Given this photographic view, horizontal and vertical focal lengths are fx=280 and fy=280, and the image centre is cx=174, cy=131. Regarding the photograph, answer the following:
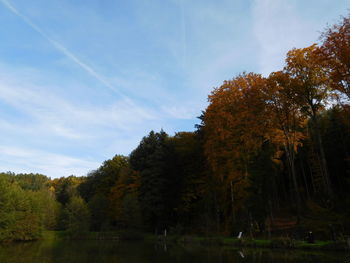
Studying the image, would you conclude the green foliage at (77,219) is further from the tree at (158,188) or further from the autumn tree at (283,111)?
the autumn tree at (283,111)

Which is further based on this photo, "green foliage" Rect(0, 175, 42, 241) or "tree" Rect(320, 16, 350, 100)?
"green foliage" Rect(0, 175, 42, 241)

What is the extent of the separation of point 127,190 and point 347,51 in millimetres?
36070

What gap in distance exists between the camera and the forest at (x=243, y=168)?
1964 cm

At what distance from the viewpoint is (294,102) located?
22.4 meters

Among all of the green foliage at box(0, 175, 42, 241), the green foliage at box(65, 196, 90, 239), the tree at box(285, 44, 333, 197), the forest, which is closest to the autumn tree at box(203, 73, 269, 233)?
the forest

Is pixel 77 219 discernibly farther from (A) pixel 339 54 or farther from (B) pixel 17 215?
(A) pixel 339 54

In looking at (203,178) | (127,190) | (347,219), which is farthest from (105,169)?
(347,219)

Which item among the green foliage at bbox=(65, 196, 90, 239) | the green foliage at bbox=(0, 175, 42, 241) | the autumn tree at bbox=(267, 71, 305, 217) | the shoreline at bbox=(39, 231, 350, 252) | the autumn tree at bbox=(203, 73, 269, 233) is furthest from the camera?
the green foliage at bbox=(65, 196, 90, 239)

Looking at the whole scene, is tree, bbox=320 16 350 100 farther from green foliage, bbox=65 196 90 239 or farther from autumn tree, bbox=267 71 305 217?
green foliage, bbox=65 196 90 239

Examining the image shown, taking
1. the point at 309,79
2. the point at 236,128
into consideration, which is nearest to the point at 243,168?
the point at 236,128

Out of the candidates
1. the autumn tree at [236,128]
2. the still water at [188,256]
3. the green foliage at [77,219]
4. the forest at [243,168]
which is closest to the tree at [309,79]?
the forest at [243,168]

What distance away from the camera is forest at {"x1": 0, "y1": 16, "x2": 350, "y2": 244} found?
19641 millimetres

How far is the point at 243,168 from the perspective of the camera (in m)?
24.6

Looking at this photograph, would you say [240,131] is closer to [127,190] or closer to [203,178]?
[203,178]
